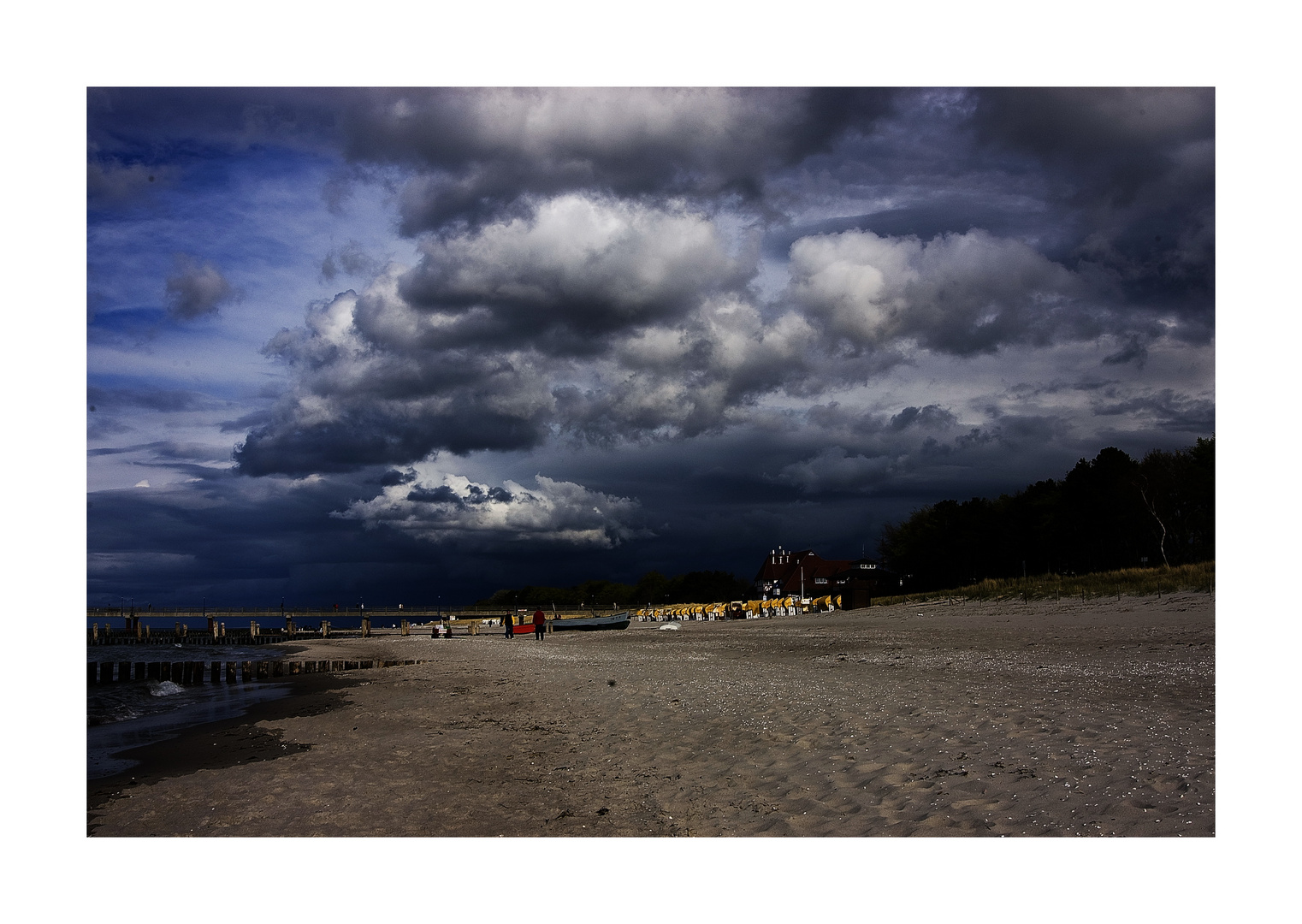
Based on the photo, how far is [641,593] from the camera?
115 metres

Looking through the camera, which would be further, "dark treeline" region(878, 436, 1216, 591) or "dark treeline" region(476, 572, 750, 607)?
"dark treeline" region(476, 572, 750, 607)

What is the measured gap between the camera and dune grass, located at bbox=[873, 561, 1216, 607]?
26266 mm

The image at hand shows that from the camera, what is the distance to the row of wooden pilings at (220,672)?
26.0 meters

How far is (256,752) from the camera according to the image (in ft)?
33.6

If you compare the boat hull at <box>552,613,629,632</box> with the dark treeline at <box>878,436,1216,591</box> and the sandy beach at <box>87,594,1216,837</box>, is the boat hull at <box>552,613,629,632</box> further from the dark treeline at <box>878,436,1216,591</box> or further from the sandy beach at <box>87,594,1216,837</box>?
the sandy beach at <box>87,594,1216,837</box>

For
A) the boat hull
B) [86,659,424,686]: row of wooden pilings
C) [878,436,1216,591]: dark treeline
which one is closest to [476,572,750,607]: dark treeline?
[878,436,1216,591]: dark treeline

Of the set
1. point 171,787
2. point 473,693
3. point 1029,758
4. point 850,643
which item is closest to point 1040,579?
point 850,643

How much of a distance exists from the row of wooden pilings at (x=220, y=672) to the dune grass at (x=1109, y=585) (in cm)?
2624

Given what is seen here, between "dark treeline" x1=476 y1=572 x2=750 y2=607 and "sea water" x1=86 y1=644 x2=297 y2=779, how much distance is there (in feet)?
274

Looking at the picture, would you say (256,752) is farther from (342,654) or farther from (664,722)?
(342,654)

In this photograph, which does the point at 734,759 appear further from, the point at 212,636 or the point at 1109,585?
the point at 212,636

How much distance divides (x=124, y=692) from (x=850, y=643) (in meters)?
21.0
